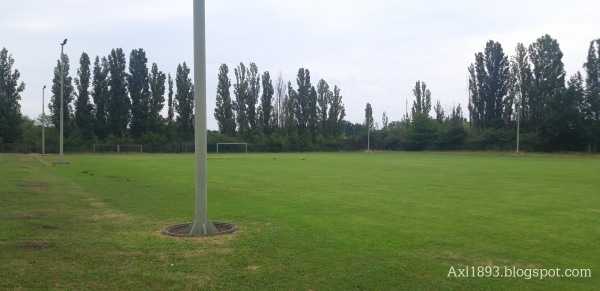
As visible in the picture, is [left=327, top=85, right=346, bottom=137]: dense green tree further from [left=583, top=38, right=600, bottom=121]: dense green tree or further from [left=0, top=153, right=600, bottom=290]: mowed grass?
[left=0, top=153, right=600, bottom=290]: mowed grass

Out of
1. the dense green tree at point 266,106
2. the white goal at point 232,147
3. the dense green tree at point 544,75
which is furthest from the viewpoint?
the dense green tree at point 266,106

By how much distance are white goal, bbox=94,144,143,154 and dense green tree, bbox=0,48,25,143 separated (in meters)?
11.4

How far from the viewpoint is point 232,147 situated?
87.5m

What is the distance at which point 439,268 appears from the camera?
21.3 ft

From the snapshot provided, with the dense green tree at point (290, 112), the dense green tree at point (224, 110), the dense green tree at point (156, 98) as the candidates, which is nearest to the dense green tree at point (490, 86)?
the dense green tree at point (290, 112)

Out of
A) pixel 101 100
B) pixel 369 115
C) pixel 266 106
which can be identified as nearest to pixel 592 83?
pixel 369 115

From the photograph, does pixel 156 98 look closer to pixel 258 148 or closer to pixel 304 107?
pixel 258 148

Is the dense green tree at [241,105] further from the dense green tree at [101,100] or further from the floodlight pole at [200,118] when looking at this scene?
the floodlight pole at [200,118]

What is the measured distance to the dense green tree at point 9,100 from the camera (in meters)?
71.9

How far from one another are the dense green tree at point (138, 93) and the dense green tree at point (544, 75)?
210 ft

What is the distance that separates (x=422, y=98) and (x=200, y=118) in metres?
105

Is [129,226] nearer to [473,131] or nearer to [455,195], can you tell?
[455,195]

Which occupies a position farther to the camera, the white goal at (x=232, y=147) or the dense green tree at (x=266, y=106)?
the dense green tree at (x=266, y=106)

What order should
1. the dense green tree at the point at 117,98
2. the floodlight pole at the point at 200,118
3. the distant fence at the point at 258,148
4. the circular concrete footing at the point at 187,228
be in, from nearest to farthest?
the circular concrete footing at the point at 187,228 < the floodlight pole at the point at 200,118 < the distant fence at the point at 258,148 < the dense green tree at the point at 117,98
